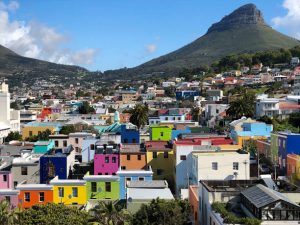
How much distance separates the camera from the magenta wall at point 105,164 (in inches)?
1900

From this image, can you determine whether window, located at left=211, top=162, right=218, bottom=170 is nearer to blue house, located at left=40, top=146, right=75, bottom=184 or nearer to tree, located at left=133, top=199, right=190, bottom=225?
tree, located at left=133, top=199, right=190, bottom=225

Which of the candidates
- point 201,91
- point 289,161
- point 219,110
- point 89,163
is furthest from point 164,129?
point 201,91

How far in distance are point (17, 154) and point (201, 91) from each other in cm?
9991

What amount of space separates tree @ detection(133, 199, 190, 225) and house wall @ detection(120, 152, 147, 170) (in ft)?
61.2

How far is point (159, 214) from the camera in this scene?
2966 cm

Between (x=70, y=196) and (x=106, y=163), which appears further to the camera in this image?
(x=106, y=163)

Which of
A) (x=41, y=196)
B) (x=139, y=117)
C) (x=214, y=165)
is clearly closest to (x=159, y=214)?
(x=41, y=196)

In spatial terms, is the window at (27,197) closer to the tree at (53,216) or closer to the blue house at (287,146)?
the tree at (53,216)

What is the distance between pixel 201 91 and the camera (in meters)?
150

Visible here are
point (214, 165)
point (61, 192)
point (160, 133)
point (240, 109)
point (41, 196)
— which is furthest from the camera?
point (240, 109)

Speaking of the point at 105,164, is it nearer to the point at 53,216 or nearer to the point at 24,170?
the point at 24,170

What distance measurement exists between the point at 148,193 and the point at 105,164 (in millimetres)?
14900

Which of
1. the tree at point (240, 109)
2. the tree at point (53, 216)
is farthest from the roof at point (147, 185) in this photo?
the tree at point (240, 109)

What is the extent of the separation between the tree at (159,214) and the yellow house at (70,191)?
34.3ft
